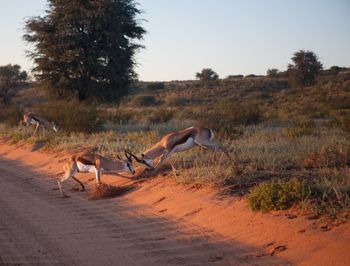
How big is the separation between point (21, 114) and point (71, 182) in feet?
58.2

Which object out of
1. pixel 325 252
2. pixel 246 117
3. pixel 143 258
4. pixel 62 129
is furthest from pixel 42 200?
pixel 246 117

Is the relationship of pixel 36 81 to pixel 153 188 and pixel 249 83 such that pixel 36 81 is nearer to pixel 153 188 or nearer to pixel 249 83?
pixel 153 188

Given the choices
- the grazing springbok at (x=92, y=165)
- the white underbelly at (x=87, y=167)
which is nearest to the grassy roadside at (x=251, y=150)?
the grazing springbok at (x=92, y=165)

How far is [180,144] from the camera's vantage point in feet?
37.6

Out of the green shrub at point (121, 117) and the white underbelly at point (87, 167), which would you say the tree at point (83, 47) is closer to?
the green shrub at point (121, 117)

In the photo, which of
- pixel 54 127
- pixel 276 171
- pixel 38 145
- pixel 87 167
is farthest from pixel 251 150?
pixel 54 127

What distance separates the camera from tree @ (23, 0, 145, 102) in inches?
1033

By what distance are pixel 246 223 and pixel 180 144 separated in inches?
163

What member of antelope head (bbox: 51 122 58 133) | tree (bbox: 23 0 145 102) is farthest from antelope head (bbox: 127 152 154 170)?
tree (bbox: 23 0 145 102)

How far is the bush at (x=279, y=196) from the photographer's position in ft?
25.2

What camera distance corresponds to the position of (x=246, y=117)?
82.1 feet

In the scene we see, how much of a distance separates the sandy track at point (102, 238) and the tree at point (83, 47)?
16703 mm

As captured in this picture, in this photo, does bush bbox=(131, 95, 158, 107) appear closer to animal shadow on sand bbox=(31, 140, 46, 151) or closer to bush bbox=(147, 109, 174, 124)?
bush bbox=(147, 109, 174, 124)

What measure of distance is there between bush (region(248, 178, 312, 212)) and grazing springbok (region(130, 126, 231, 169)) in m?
3.59
